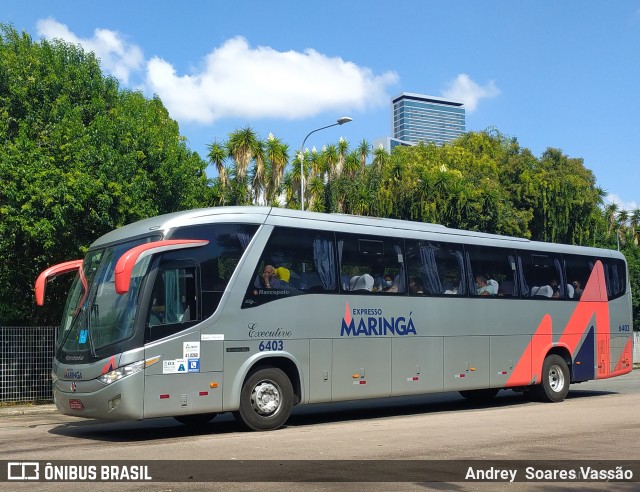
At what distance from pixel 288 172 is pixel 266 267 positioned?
4025 cm

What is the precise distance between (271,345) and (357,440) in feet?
8.83

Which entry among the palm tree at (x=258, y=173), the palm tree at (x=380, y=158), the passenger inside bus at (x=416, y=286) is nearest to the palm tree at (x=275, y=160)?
the palm tree at (x=258, y=173)

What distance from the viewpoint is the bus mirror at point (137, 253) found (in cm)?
1130

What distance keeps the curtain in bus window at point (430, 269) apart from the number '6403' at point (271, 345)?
13.1 ft

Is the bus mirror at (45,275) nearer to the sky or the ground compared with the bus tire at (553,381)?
nearer to the sky

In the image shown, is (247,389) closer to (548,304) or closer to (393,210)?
(548,304)

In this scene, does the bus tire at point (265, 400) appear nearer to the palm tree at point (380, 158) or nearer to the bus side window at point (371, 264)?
the bus side window at point (371, 264)

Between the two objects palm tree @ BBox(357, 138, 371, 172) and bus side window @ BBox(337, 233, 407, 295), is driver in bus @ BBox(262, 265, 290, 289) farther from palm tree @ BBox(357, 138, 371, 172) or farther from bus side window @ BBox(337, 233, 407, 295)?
palm tree @ BBox(357, 138, 371, 172)

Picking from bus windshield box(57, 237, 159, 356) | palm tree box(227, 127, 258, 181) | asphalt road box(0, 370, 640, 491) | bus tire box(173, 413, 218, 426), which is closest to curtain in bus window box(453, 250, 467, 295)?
asphalt road box(0, 370, 640, 491)

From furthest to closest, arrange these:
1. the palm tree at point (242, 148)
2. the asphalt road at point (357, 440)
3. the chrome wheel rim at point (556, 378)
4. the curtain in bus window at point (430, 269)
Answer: the palm tree at point (242, 148), the chrome wheel rim at point (556, 378), the curtain in bus window at point (430, 269), the asphalt road at point (357, 440)

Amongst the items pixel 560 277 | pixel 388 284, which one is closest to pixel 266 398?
pixel 388 284

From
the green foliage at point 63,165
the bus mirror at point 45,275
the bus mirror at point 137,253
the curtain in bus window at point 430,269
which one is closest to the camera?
the bus mirror at point 137,253

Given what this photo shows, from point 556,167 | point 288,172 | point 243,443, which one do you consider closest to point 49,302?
point 243,443

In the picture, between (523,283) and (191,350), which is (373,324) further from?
Answer: (523,283)
